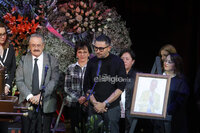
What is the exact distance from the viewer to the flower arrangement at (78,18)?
524 centimetres

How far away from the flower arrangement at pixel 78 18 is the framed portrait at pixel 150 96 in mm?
1626

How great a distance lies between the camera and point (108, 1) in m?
6.18

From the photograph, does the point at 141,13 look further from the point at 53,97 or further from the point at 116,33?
the point at 53,97

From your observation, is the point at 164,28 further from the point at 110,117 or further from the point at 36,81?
the point at 36,81

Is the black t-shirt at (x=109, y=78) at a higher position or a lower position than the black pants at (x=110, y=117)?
higher

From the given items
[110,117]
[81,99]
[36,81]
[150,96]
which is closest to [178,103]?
[150,96]

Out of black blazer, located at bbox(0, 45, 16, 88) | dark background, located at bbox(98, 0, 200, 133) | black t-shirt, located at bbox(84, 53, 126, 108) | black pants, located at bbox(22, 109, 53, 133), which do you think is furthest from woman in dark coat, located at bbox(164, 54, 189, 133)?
black blazer, located at bbox(0, 45, 16, 88)

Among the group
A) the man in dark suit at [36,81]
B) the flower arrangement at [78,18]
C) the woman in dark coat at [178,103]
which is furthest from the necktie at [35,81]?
the woman in dark coat at [178,103]

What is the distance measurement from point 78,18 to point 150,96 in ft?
6.12

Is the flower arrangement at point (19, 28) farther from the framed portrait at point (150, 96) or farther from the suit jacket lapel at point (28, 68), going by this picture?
the framed portrait at point (150, 96)

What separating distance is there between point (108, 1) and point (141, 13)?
25.1 inches

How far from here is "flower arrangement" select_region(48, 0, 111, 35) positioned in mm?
5238

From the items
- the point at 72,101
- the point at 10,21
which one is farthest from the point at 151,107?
the point at 10,21

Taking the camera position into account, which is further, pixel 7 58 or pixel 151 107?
pixel 7 58
